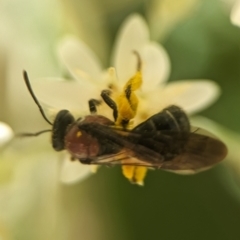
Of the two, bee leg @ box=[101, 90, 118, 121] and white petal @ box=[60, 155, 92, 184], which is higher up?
bee leg @ box=[101, 90, 118, 121]

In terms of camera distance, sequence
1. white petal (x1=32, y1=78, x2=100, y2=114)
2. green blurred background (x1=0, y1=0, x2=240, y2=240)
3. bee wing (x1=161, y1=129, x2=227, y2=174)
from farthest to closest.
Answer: green blurred background (x1=0, y1=0, x2=240, y2=240) → white petal (x1=32, y1=78, x2=100, y2=114) → bee wing (x1=161, y1=129, x2=227, y2=174)

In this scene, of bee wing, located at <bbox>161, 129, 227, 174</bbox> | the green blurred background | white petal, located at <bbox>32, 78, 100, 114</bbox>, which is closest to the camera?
bee wing, located at <bbox>161, 129, 227, 174</bbox>

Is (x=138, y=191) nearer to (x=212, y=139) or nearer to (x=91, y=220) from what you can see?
(x=91, y=220)

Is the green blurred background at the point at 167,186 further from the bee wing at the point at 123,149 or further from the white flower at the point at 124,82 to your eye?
the bee wing at the point at 123,149

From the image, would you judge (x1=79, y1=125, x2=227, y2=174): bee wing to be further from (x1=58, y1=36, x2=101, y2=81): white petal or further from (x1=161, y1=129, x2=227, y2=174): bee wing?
(x1=58, y1=36, x2=101, y2=81): white petal

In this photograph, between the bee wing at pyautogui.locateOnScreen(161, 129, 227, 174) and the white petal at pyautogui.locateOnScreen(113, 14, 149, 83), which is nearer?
the bee wing at pyautogui.locateOnScreen(161, 129, 227, 174)

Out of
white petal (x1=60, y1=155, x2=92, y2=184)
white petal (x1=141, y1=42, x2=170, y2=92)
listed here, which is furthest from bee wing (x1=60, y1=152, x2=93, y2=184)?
white petal (x1=141, y1=42, x2=170, y2=92)

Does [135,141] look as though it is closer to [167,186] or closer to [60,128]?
[60,128]

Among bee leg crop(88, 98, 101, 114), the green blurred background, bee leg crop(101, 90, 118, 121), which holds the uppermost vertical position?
bee leg crop(101, 90, 118, 121)
